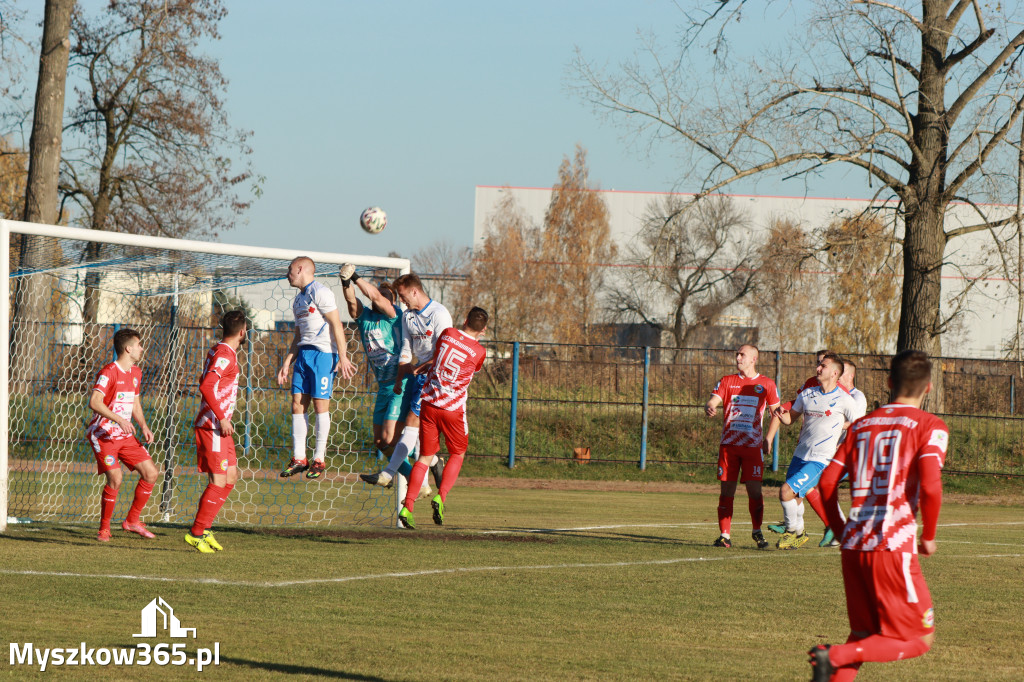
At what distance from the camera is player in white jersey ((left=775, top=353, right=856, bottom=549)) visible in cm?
1002

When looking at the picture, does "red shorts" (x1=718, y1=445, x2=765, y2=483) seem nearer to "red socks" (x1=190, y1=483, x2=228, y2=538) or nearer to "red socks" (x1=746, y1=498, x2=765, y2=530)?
"red socks" (x1=746, y1=498, x2=765, y2=530)

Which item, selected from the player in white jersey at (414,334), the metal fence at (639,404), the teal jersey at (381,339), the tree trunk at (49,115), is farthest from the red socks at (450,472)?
the tree trunk at (49,115)

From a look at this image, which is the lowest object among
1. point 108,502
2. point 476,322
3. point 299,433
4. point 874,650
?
point 108,502

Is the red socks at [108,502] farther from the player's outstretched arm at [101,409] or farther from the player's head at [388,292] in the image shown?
the player's head at [388,292]

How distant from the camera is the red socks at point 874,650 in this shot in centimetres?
436

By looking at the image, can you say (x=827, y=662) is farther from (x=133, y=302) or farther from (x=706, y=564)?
(x=133, y=302)

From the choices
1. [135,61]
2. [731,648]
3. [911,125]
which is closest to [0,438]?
[731,648]

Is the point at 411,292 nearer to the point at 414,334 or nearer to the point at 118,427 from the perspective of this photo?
the point at 414,334

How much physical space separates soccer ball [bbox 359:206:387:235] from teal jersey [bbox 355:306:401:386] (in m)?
0.89

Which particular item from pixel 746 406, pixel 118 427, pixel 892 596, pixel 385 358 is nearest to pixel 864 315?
pixel 746 406

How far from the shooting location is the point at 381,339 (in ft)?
35.8

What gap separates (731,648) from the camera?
5797mm

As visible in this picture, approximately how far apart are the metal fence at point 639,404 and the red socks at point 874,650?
16.9m

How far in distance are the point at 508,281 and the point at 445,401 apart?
118 feet
